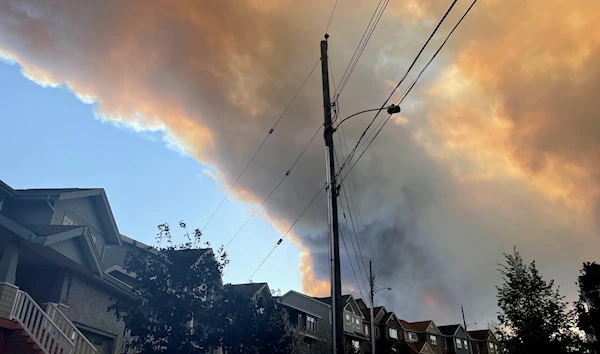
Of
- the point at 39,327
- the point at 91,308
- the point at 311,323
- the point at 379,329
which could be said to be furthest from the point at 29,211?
the point at 379,329

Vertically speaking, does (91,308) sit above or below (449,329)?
below

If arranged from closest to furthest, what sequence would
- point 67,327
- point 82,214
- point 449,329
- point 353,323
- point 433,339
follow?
point 67,327
point 82,214
point 353,323
point 433,339
point 449,329

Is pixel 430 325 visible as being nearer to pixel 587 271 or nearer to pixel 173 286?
pixel 587 271

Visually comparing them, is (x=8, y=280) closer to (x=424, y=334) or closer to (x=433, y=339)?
(x=424, y=334)

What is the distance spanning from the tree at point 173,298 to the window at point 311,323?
A: 115 ft

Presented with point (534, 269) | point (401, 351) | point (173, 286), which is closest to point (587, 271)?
point (534, 269)

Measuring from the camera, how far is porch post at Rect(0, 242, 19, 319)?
48.1 feet

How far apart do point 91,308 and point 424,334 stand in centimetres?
6433

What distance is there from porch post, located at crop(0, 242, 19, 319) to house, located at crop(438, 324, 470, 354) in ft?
247

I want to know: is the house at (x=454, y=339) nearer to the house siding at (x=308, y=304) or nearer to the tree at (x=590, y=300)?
the house siding at (x=308, y=304)

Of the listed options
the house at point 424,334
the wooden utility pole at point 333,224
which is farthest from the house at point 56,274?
the house at point 424,334

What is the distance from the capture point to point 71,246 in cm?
1869

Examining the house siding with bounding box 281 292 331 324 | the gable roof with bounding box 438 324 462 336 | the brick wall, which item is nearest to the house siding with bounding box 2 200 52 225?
the brick wall

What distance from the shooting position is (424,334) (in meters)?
73.5
